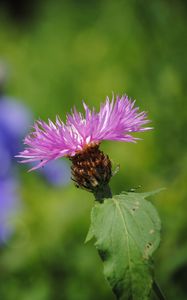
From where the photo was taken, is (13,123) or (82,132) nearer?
(82,132)

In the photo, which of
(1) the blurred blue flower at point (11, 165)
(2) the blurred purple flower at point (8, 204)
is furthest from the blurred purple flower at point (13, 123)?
(2) the blurred purple flower at point (8, 204)

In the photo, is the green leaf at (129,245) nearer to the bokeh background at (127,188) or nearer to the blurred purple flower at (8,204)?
the bokeh background at (127,188)

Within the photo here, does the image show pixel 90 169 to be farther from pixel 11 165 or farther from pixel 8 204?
pixel 11 165

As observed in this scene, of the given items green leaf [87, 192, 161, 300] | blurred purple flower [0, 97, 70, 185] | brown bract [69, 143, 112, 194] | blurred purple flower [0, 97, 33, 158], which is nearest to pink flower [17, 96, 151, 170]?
brown bract [69, 143, 112, 194]

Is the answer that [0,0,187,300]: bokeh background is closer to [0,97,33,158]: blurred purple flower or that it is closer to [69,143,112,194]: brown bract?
[0,97,33,158]: blurred purple flower

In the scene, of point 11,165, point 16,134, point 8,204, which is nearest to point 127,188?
point 8,204

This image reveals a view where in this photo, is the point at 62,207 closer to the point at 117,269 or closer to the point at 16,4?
the point at 117,269

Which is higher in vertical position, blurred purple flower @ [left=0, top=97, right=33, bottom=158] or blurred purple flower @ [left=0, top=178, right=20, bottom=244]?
blurred purple flower @ [left=0, top=97, right=33, bottom=158]
